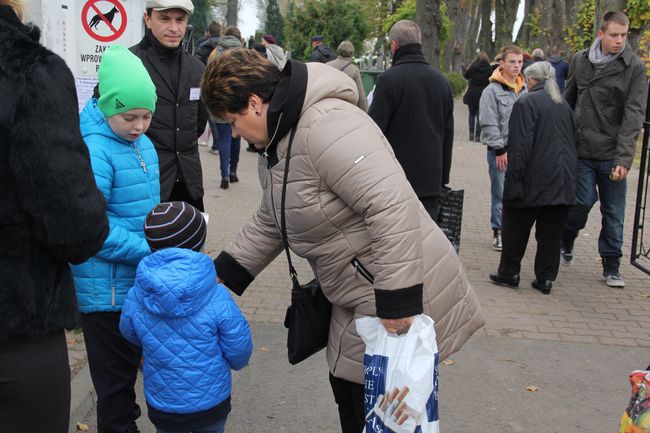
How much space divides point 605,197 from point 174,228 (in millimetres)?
4700

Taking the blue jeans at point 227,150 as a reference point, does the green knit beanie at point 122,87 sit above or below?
above

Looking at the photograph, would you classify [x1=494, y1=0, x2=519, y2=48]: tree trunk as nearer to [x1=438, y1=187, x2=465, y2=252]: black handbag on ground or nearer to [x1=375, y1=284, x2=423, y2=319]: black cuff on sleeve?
[x1=438, y1=187, x2=465, y2=252]: black handbag on ground

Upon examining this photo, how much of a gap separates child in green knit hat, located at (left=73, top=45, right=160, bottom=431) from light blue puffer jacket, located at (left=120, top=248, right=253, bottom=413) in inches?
11.7

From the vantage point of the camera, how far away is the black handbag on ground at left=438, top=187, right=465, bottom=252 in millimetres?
6184

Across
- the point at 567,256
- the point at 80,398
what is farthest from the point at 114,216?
the point at 567,256

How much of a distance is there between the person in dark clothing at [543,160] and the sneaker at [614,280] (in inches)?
27.0

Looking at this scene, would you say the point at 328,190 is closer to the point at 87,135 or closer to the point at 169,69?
the point at 87,135

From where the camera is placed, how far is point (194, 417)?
9.43ft

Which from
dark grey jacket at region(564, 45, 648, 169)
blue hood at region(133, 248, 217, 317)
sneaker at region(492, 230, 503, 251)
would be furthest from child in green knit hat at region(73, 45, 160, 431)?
sneaker at region(492, 230, 503, 251)

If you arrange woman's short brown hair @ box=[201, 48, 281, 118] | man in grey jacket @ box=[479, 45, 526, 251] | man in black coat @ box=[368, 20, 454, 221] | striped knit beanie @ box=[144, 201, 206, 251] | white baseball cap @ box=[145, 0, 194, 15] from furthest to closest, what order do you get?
man in grey jacket @ box=[479, 45, 526, 251]
man in black coat @ box=[368, 20, 454, 221]
white baseball cap @ box=[145, 0, 194, 15]
striped knit beanie @ box=[144, 201, 206, 251]
woman's short brown hair @ box=[201, 48, 281, 118]

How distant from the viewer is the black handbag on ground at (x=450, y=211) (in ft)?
20.3

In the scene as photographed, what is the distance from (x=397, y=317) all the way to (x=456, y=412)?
1.91 metres

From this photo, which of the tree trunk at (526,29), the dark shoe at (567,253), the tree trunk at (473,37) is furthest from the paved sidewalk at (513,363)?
the tree trunk at (473,37)

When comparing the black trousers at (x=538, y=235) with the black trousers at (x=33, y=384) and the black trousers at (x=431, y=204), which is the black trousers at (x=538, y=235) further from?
the black trousers at (x=33, y=384)
